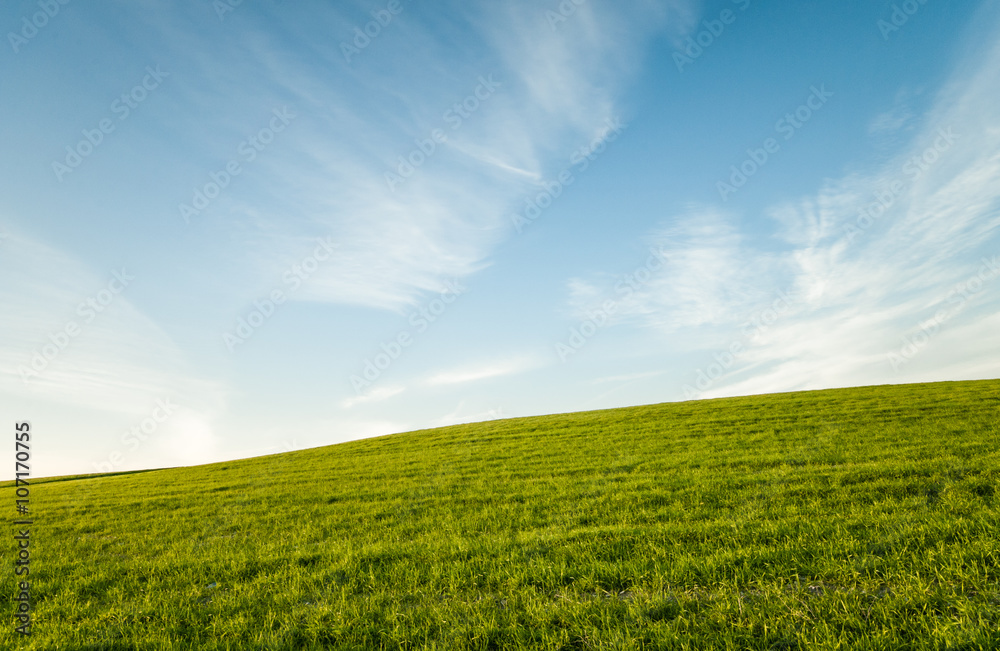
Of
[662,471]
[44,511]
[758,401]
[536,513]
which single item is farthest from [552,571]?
[758,401]

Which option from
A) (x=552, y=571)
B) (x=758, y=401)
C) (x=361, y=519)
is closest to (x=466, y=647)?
(x=552, y=571)

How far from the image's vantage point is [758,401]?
A: 35.8 metres

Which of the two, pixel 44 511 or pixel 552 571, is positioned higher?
pixel 44 511

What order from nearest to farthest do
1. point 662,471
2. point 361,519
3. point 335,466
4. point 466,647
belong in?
1. point 466,647
2. point 361,519
3. point 662,471
4. point 335,466

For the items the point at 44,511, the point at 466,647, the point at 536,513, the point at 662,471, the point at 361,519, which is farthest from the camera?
the point at 44,511

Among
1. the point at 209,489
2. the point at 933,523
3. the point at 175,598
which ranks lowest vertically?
the point at 933,523

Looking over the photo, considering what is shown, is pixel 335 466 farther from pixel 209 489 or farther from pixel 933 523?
pixel 933 523

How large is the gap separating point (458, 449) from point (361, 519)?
13.9 meters

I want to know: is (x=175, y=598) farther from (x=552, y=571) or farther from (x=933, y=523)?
Answer: (x=933, y=523)

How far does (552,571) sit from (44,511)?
75.8 feet

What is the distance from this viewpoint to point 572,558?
→ 8367 millimetres

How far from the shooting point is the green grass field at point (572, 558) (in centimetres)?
585

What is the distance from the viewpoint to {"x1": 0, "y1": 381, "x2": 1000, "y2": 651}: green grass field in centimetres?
585

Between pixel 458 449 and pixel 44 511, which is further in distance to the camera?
pixel 458 449
